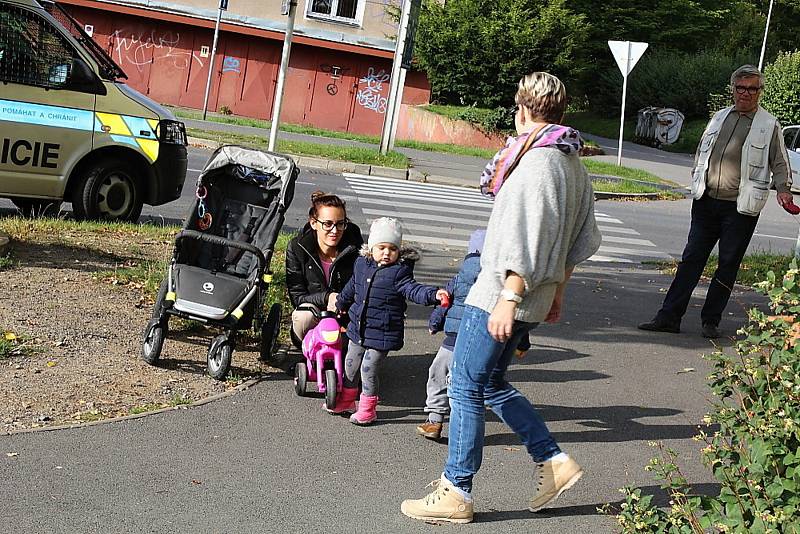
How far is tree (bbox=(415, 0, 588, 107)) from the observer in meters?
33.5

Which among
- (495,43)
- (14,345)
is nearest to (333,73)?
(495,43)

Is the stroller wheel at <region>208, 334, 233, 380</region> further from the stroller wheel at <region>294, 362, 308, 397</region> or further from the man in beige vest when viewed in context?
the man in beige vest

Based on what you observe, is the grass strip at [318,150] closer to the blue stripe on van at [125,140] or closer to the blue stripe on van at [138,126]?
the blue stripe on van at [138,126]

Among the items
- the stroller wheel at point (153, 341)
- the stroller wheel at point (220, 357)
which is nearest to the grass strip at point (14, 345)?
the stroller wheel at point (153, 341)

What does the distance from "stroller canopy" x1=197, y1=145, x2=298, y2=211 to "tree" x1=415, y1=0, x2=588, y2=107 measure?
2625 cm

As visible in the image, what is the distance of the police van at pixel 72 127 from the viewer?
1084cm

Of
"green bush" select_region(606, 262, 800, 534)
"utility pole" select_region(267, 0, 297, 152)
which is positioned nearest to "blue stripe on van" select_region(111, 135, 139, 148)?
"utility pole" select_region(267, 0, 297, 152)

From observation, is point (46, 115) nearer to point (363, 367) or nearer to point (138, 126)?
point (138, 126)

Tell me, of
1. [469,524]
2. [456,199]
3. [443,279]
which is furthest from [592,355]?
[456,199]

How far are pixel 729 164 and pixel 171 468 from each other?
5363 millimetres

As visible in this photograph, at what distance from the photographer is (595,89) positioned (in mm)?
58500

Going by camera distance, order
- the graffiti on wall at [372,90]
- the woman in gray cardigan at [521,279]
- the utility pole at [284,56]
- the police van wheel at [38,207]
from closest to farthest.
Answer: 1. the woman in gray cardigan at [521,279]
2. the police van wheel at [38,207]
3. the utility pole at [284,56]
4. the graffiti on wall at [372,90]

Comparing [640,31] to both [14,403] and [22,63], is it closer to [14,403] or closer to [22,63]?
[22,63]

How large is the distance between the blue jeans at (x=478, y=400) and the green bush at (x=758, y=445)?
692 mm
